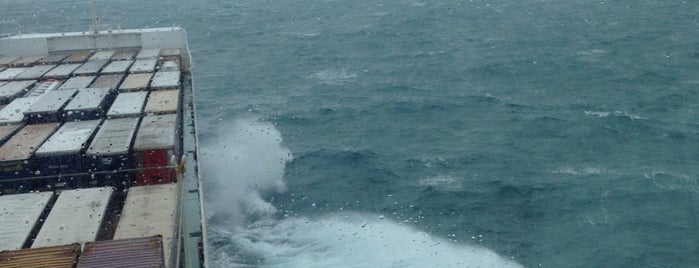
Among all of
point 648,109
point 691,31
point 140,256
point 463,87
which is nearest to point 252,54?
point 463,87

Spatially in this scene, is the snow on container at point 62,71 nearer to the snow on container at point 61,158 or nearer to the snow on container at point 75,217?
the snow on container at point 61,158

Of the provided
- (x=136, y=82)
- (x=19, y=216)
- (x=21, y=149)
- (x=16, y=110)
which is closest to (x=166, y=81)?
(x=136, y=82)

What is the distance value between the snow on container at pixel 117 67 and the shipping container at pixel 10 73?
803 cm

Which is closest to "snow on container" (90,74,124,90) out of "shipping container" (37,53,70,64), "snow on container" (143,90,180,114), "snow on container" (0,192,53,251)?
"snow on container" (143,90,180,114)

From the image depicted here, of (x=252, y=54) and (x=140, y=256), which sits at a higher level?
(x=140, y=256)

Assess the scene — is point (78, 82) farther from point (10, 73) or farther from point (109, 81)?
point (10, 73)

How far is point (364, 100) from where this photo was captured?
253 ft

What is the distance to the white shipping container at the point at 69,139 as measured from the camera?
36031 mm

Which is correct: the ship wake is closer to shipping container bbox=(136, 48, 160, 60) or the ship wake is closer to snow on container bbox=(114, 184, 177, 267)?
snow on container bbox=(114, 184, 177, 267)

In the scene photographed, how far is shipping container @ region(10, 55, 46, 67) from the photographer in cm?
6282

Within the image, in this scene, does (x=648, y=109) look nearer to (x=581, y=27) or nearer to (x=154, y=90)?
(x=581, y=27)

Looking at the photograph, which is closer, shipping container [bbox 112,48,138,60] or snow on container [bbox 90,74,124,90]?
snow on container [bbox 90,74,124,90]

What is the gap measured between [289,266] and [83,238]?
698 inches

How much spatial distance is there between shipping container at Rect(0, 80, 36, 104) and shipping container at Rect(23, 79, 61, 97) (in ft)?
2.25
